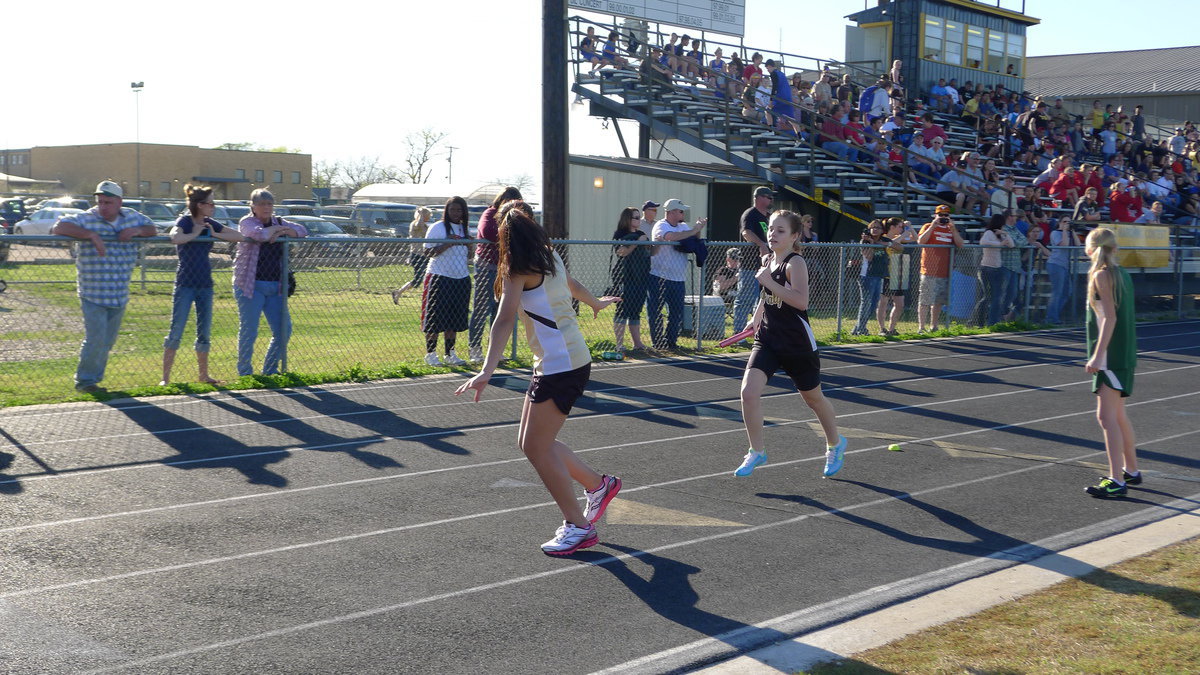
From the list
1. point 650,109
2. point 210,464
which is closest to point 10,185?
point 650,109

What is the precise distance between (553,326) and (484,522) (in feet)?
4.89

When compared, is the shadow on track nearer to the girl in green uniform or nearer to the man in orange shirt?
the girl in green uniform

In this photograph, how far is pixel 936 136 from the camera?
26.5 m

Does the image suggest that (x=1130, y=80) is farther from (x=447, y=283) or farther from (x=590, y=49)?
(x=447, y=283)

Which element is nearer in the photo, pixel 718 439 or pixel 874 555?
pixel 874 555

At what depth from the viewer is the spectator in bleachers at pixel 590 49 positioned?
28.2 m

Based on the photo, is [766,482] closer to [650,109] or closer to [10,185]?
[650,109]

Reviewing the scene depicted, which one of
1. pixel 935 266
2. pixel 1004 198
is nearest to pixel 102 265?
pixel 935 266

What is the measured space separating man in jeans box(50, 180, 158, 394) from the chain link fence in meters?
0.31

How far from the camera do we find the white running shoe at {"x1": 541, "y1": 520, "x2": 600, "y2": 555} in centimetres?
609

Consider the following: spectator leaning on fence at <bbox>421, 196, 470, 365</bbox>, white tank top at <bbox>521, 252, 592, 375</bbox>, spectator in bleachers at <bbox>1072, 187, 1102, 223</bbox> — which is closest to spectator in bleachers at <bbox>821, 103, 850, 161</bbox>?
spectator in bleachers at <bbox>1072, 187, 1102, 223</bbox>

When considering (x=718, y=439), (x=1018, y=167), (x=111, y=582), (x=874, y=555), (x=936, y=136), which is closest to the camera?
(x=111, y=582)

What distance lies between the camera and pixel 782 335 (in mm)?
7613

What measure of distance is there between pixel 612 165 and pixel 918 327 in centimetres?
801
